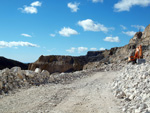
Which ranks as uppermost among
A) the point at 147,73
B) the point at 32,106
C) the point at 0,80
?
the point at 147,73

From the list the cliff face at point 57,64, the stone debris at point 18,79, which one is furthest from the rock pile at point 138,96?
the cliff face at point 57,64

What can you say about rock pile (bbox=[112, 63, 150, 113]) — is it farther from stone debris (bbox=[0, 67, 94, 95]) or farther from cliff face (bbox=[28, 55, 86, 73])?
cliff face (bbox=[28, 55, 86, 73])

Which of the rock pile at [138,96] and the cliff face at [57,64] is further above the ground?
the cliff face at [57,64]

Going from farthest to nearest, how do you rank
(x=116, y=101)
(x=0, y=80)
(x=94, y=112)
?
(x=0, y=80), (x=116, y=101), (x=94, y=112)

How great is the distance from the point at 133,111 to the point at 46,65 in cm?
5463

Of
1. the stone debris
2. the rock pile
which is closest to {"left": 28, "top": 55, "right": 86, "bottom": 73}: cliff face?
the stone debris

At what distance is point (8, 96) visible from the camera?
671 centimetres

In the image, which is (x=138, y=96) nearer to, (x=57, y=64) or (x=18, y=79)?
(x=18, y=79)

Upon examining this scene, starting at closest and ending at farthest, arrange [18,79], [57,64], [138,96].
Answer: [138,96] → [18,79] → [57,64]

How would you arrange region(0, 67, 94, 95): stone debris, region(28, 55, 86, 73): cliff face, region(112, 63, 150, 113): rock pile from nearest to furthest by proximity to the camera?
region(112, 63, 150, 113): rock pile < region(0, 67, 94, 95): stone debris < region(28, 55, 86, 73): cliff face

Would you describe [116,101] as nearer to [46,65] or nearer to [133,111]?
[133,111]

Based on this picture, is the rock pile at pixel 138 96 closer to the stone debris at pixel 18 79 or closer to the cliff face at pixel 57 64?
the stone debris at pixel 18 79

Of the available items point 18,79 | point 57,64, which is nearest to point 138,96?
point 18,79

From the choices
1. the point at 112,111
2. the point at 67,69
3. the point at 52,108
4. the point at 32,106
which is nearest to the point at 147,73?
the point at 112,111
